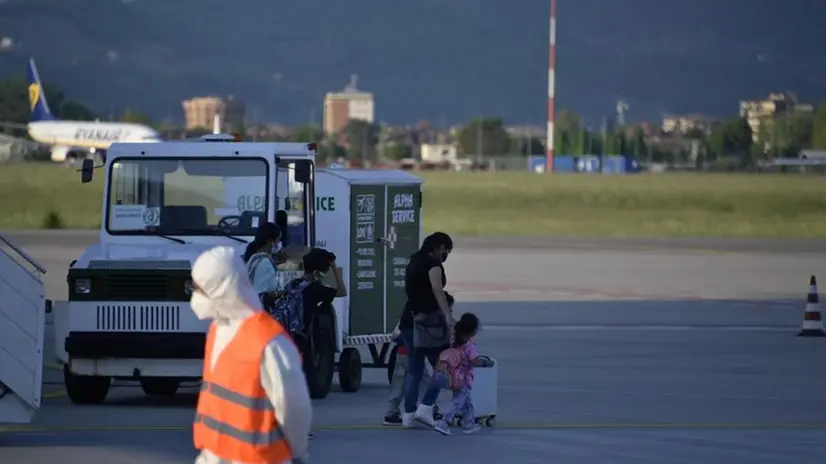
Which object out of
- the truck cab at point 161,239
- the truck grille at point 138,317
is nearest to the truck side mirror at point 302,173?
the truck cab at point 161,239

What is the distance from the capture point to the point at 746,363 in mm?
18578

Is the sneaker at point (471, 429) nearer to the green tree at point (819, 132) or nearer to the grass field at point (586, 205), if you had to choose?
the grass field at point (586, 205)

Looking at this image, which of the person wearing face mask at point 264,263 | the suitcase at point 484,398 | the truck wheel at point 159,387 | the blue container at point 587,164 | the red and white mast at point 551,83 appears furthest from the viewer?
the blue container at point 587,164

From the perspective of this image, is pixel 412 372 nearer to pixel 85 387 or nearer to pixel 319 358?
pixel 319 358

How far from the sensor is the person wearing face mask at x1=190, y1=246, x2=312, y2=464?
5.79m

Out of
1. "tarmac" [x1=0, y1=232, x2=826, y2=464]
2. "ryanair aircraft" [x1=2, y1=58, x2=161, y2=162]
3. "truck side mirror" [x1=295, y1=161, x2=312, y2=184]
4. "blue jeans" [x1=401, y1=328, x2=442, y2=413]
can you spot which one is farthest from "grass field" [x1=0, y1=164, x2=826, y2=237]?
"blue jeans" [x1=401, y1=328, x2=442, y2=413]

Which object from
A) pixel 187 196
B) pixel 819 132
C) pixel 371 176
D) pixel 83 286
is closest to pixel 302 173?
pixel 187 196

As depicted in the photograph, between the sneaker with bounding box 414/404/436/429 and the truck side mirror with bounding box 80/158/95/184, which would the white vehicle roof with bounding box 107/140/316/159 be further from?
the sneaker with bounding box 414/404/436/429

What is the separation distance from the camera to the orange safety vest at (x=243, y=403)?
19.1ft

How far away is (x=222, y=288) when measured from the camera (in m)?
5.81

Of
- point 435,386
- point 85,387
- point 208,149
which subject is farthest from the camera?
A: point 208,149

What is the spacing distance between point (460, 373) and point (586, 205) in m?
69.3

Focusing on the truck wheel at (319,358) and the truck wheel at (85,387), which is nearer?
the truck wheel at (85,387)

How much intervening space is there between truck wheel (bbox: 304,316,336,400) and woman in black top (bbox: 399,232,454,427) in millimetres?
1540
